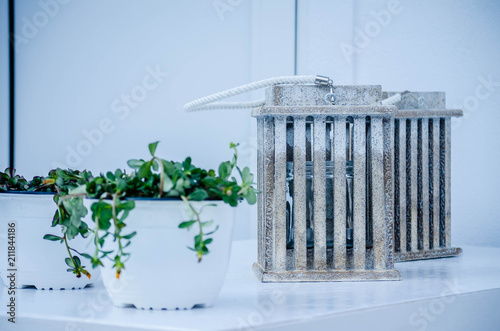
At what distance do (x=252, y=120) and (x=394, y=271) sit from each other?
120cm

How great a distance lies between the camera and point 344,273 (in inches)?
31.4

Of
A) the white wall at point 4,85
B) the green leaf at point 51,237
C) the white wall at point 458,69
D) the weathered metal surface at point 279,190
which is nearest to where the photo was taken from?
the green leaf at point 51,237

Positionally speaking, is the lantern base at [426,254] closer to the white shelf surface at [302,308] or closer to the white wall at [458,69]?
the white shelf surface at [302,308]

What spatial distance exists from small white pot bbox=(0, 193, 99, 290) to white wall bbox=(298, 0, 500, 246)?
1.09m

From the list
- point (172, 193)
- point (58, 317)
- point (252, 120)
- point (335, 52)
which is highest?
point (335, 52)

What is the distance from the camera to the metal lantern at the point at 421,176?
100 cm

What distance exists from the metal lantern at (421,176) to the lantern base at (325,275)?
21 cm

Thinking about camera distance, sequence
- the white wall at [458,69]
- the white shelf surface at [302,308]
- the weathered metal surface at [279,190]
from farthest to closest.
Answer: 1. the white wall at [458,69]
2. the weathered metal surface at [279,190]
3. the white shelf surface at [302,308]

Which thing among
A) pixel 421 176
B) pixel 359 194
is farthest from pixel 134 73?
pixel 359 194

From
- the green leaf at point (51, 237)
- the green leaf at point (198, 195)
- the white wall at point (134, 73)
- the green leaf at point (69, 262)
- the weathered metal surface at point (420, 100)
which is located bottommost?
the green leaf at point (69, 262)

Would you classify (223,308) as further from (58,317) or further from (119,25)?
(119,25)

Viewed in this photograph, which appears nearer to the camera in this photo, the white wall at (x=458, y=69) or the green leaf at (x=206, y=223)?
the green leaf at (x=206, y=223)

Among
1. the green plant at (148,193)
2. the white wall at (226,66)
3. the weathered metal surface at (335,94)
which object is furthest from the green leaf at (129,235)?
the white wall at (226,66)

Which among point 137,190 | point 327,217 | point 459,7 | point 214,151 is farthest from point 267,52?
point 137,190
